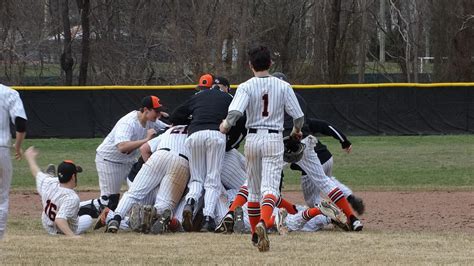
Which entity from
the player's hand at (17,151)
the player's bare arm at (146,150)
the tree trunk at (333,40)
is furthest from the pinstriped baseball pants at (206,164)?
the tree trunk at (333,40)

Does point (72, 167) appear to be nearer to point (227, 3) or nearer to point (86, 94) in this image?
point (86, 94)

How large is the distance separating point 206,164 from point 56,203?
1652 millimetres

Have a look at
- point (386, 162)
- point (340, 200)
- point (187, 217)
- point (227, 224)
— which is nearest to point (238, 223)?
point (227, 224)

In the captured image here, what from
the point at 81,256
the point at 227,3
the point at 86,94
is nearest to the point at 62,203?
the point at 81,256

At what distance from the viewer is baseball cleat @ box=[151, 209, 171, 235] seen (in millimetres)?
9797

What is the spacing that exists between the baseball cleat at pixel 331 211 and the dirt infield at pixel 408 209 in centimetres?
73

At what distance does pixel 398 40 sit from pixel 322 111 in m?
24.7

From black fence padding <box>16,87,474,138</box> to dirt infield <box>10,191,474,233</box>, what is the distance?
10492 mm

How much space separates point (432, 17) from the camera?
137 feet

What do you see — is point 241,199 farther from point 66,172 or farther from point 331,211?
point 66,172

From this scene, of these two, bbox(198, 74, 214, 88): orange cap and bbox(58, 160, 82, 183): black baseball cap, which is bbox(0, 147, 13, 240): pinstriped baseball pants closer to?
bbox(58, 160, 82, 183): black baseball cap

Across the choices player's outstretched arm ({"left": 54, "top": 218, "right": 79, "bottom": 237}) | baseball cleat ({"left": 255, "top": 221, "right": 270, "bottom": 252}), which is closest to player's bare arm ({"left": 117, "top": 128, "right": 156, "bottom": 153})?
player's outstretched arm ({"left": 54, "top": 218, "right": 79, "bottom": 237})

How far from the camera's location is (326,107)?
2514cm

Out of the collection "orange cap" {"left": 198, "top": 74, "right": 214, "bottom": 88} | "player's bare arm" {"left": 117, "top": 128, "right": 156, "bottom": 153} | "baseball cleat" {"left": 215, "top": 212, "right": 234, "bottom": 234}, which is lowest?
"baseball cleat" {"left": 215, "top": 212, "right": 234, "bottom": 234}
